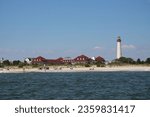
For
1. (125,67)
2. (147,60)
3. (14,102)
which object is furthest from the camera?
(147,60)

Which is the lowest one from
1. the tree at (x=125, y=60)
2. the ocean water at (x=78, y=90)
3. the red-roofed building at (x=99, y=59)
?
the ocean water at (x=78, y=90)

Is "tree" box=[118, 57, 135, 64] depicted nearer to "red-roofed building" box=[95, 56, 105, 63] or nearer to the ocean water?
"red-roofed building" box=[95, 56, 105, 63]

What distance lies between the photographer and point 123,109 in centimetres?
923

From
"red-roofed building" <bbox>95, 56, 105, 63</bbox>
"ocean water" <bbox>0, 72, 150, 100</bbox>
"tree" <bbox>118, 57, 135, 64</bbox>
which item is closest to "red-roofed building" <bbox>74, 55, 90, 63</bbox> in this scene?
"red-roofed building" <bbox>95, 56, 105, 63</bbox>

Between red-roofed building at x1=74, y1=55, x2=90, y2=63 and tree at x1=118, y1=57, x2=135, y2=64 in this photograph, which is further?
red-roofed building at x1=74, y1=55, x2=90, y2=63

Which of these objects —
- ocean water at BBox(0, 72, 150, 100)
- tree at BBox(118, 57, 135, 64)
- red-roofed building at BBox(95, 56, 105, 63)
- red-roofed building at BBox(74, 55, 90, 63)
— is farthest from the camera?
red-roofed building at BBox(95, 56, 105, 63)

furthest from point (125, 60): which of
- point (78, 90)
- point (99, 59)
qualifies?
point (78, 90)

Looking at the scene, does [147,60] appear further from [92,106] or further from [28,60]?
[92,106]

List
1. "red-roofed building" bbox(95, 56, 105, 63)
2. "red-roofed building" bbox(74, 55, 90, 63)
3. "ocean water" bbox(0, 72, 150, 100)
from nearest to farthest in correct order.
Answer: "ocean water" bbox(0, 72, 150, 100) → "red-roofed building" bbox(74, 55, 90, 63) → "red-roofed building" bbox(95, 56, 105, 63)

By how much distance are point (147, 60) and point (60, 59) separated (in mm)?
43900

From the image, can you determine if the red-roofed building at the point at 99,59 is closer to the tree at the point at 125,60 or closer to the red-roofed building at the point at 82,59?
the red-roofed building at the point at 82,59

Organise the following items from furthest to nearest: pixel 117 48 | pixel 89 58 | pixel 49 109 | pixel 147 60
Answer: pixel 89 58 → pixel 117 48 → pixel 147 60 → pixel 49 109

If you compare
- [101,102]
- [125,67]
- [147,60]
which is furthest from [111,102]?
[147,60]

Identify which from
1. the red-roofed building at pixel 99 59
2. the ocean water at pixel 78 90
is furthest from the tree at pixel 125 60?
the ocean water at pixel 78 90
